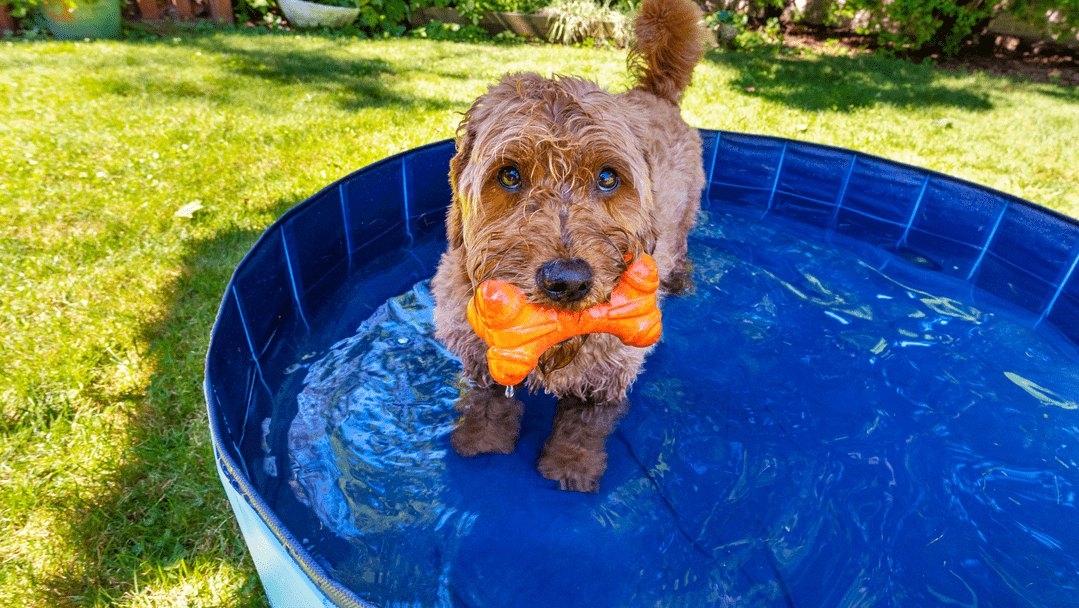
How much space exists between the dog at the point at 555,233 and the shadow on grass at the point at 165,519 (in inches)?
41.2

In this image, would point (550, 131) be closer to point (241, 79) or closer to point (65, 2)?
point (241, 79)

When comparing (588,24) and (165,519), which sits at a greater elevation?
(588,24)

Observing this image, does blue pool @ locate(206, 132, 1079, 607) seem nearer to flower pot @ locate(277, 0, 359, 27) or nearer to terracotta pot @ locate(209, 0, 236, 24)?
flower pot @ locate(277, 0, 359, 27)

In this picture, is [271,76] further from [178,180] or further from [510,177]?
[510,177]

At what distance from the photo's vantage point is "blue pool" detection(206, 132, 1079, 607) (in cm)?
251

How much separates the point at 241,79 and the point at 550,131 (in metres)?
6.45

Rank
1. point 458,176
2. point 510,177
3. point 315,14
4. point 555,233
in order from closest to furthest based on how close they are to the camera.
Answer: point 555,233 → point 510,177 → point 458,176 → point 315,14

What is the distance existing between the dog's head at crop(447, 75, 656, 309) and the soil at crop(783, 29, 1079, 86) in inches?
423

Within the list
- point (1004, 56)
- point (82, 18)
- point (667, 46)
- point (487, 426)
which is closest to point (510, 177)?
point (487, 426)

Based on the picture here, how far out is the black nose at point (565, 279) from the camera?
77.2 inches

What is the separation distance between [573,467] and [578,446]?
10 cm

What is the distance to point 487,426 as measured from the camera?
2.94 m

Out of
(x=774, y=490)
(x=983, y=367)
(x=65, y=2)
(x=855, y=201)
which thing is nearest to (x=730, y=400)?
(x=774, y=490)

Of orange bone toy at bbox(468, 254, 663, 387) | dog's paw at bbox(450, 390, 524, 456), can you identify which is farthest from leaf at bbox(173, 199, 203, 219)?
orange bone toy at bbox(468, 254, 663, 387)
